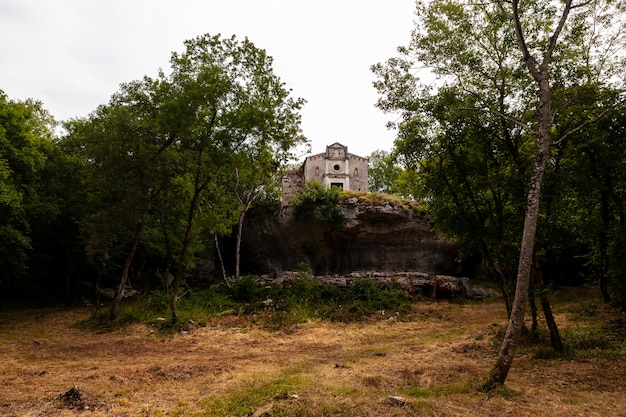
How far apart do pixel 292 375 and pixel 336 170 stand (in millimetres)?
31148

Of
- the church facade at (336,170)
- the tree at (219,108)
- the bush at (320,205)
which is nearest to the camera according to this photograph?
the tree at (219,108)

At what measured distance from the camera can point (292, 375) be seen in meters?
8.01

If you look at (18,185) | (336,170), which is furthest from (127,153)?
(336,170)

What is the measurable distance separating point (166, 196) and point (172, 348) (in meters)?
6.96

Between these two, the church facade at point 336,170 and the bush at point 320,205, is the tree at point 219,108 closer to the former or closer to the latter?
the bush at point 320,205

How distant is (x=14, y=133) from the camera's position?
1850 centimetres

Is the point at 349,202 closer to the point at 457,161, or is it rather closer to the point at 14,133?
the point at 457,161

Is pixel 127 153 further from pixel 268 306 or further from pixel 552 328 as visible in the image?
pixel 552 328

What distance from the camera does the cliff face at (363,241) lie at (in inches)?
1057

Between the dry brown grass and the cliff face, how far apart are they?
13154 mm

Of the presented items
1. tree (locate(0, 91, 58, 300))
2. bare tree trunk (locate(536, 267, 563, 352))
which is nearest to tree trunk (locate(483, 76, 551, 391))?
bare tree trunk (locate(536, 267, 563, 352))

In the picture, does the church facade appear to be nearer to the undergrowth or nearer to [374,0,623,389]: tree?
the undergrowth

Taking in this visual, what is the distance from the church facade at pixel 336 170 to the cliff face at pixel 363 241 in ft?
31.5

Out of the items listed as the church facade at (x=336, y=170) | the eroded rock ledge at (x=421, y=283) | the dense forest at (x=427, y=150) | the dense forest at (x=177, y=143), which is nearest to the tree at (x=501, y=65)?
the dense forest at (x=427, y=150)
